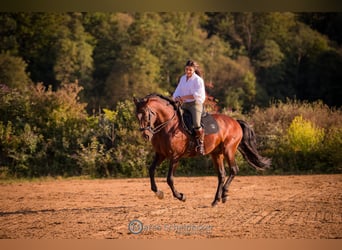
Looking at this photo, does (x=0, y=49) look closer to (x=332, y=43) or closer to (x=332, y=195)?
(x=332, y=43)

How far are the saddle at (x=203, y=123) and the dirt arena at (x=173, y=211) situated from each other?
4.50 ft

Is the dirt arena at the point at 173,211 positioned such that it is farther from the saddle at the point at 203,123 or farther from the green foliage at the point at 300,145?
the green foliage at the point at 300,145

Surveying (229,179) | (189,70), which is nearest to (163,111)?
(189,70)

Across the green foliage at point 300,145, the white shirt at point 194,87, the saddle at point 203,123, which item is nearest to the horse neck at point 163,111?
the saddle at point 203,123

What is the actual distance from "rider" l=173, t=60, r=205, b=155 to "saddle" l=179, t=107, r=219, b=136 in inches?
3.9

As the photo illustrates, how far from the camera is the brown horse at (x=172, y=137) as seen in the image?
9.15 m

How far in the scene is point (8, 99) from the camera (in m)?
17.4

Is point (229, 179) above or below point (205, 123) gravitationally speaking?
below

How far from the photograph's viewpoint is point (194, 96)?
31.4 feet

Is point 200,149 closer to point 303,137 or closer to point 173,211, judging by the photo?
point 173,211

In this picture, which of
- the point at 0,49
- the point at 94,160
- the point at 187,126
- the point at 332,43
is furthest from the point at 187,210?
the point at 332,43

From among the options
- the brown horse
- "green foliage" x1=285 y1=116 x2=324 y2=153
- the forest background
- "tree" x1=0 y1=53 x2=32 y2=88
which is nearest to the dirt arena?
the brown horse

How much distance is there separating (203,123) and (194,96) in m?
0.58
